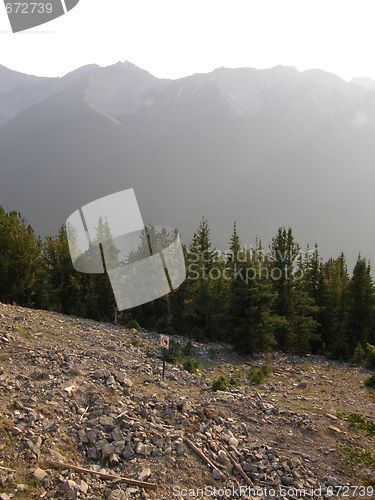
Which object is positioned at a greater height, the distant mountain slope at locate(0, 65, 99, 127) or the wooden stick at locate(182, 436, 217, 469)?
the distant mountain slope at locate(0, 65, 99, 127)

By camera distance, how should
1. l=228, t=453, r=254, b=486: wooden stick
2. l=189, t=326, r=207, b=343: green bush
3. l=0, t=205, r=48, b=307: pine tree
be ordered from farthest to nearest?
1. l=0, t=205, r=48, b=307: pine tree
2. l=189, t=326, r=207, b=343: green bush
3. l=228, t=453, r=254, b=486: wooden stick

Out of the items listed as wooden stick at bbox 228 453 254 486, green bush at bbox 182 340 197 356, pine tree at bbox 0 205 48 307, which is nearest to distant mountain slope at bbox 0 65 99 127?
pine tree at bbox 0 205 48 307

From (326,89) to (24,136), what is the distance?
118 metres

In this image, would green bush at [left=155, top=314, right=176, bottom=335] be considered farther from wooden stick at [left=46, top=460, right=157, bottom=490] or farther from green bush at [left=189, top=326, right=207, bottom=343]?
wooden stick at [left=46, top=460, right=157, bottom=490]

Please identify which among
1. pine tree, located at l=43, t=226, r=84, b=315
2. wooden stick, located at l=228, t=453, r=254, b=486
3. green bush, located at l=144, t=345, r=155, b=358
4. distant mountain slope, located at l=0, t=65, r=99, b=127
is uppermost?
distant mountain slope, located at l=0, t=65, r=99, b=127

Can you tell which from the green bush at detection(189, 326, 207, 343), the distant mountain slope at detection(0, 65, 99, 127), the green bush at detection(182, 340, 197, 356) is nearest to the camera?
the green bush at detection(182, 340, 197, 356)

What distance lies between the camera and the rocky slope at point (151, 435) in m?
5.67

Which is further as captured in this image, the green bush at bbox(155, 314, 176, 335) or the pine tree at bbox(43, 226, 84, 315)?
the pine tree at bbox(43, 226, 84, 315)

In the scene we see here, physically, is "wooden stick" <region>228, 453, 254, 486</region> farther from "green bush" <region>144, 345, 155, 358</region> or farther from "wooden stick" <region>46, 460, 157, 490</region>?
"green bush" <region>144, 345, 155, 358</region>

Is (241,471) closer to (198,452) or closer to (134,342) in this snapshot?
(198,452)

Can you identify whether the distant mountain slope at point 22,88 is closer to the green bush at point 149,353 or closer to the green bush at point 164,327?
the green bush at point 164,327

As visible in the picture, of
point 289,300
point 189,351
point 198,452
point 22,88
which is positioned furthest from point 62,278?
point 22,88

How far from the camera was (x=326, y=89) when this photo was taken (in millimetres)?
125188

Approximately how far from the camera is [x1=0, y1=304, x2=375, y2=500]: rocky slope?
567cm
